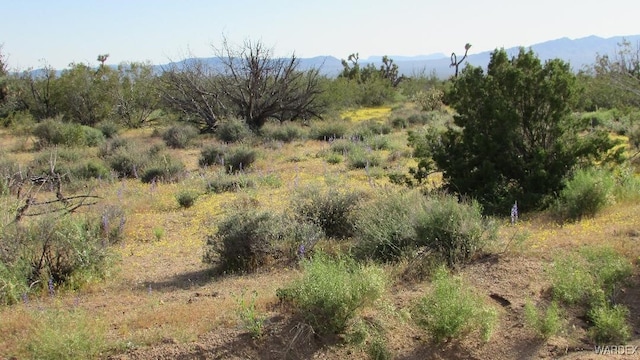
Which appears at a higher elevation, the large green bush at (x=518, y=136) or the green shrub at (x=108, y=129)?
the large green bush at (x=518, y=136)

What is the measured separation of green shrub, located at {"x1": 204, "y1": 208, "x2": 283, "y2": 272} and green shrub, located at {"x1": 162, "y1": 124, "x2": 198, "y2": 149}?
547 inches

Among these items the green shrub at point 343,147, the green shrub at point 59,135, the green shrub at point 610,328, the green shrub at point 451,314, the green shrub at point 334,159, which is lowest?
the green shrub at point 334,159

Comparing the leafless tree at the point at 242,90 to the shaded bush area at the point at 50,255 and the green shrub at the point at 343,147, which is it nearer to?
the green shrub at the point at 343,147

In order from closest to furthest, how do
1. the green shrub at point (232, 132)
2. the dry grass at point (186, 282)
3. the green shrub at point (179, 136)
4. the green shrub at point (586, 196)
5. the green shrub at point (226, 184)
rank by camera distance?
the dry grass at point (186, 282) → the green shrub at point (586, 196) → the green shrub at point (226, 184) → the green shrub at point (232, 132) → the green shrub at point (179, 136)

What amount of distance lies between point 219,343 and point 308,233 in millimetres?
2724

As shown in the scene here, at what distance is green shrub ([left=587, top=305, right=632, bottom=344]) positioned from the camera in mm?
4317

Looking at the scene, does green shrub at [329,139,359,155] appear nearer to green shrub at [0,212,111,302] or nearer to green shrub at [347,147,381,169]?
green shrub at [347,147,381,169]

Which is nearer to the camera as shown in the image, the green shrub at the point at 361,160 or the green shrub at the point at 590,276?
the green shrub at the point at 590,276

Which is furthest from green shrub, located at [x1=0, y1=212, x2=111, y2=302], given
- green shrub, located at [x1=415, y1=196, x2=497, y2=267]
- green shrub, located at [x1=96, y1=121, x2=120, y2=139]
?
green shrub, located at [x1=96, y1=121, x2=120, y2=139]

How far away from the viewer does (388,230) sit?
6.37 meters

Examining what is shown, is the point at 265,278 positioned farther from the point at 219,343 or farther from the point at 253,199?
the point at 253,199

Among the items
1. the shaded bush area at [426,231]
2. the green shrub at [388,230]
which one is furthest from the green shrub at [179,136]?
the shaded bush area at [426,231]

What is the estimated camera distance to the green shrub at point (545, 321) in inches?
171

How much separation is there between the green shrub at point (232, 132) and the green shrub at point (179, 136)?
1164 millimetres
